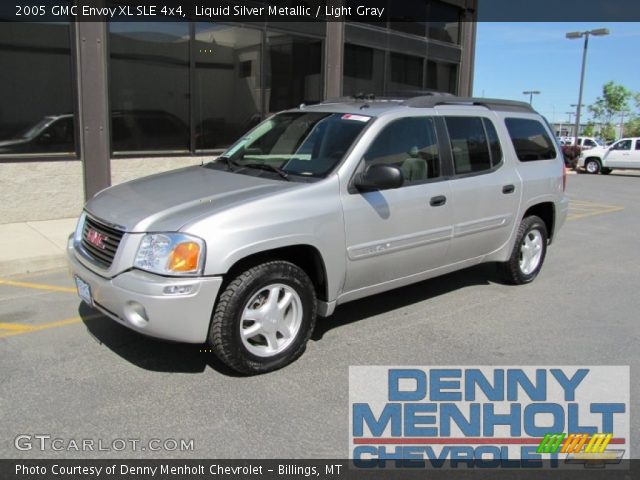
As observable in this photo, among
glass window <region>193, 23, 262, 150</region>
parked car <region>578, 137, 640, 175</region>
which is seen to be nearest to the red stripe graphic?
glass window <region>193, 23, 262, 150</region>

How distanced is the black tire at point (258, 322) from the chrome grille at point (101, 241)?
775 mm

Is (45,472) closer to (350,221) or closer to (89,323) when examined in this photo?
(89,323)

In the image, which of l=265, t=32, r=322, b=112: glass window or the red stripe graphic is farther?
l=265, t=32, r=322, b=112: glass window

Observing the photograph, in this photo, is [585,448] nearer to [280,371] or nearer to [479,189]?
[280,371]

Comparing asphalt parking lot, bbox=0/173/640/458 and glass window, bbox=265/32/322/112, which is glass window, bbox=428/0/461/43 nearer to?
glass window, bbox=265/32/322/112

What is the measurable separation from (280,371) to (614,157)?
2383 cm

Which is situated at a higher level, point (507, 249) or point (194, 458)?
point (507, 249)

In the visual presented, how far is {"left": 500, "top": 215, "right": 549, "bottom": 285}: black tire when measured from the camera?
5.95 metres

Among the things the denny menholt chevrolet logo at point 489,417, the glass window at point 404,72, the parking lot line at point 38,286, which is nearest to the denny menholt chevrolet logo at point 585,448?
the denny menholt chevrolet logo at point 489,417

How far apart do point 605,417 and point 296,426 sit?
1839 mm

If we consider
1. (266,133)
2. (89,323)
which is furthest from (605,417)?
(89,323)

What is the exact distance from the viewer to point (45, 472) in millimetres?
2850

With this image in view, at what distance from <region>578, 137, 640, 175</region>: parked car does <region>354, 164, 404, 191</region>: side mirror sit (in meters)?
22.6

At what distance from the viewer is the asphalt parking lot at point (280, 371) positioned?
127 inches
